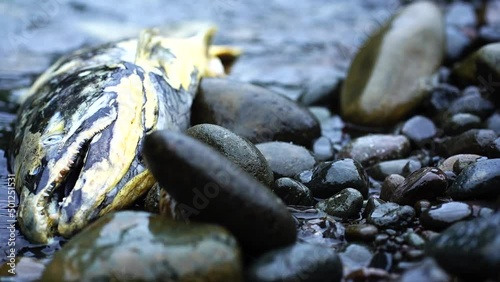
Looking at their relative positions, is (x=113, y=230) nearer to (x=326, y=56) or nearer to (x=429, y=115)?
(x=429, y=115)

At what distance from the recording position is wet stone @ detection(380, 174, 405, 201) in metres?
3.57

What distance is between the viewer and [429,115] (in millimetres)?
5312

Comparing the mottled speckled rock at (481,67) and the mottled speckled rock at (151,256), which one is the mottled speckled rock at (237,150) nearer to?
the mottled speckled rock at (151,256)

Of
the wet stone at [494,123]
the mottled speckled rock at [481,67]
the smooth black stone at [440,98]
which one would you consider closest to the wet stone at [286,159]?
the wet stone at [494,123]

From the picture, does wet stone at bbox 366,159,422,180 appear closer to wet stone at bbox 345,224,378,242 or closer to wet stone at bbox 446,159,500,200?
wet stone at bbox 446,159,500,200

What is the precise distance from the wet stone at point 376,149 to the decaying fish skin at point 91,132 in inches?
51.7

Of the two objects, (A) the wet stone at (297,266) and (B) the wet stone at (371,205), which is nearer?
(A) the wet stone at (297,266)

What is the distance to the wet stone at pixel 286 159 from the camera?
3.98m

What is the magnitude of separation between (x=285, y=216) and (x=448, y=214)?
913 mm

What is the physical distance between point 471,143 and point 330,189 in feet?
3.85

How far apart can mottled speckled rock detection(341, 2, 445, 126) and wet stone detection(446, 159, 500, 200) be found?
1.85 metres

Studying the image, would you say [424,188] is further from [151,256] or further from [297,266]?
[151,256]

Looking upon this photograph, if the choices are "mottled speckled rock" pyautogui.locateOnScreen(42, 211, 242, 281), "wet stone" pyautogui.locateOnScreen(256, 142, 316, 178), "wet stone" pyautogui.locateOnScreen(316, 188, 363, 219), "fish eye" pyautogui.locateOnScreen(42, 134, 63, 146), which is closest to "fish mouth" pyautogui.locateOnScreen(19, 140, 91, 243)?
"fish eye" pyautogui.locateOnScreen(42, 134, 63, 146)

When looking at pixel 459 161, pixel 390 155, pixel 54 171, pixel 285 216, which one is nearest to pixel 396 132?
pixel 390 155
